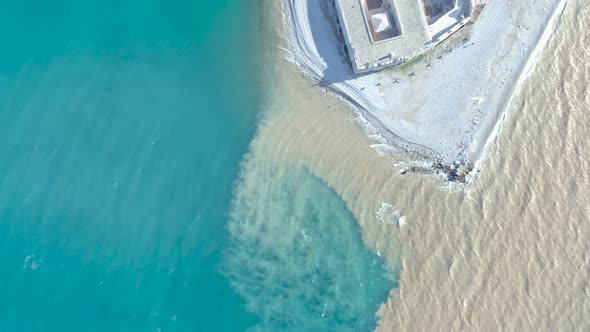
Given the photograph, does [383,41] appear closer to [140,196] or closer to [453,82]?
[453,82]

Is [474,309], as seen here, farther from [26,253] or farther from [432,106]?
[26,253]

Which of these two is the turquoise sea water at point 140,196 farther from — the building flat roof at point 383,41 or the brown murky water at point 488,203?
the building flat roof at point 383,41

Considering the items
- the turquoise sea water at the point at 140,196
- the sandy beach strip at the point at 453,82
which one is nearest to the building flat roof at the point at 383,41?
the sandy beach strip at the point at 453,82

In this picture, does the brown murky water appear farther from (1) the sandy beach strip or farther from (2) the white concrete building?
(2) the white concrete building

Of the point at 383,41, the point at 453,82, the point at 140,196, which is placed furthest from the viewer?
the point at 453,82

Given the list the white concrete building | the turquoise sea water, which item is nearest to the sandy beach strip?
the white concrete building

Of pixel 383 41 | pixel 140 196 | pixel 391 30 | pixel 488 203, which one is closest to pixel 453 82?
pixel 391 30
